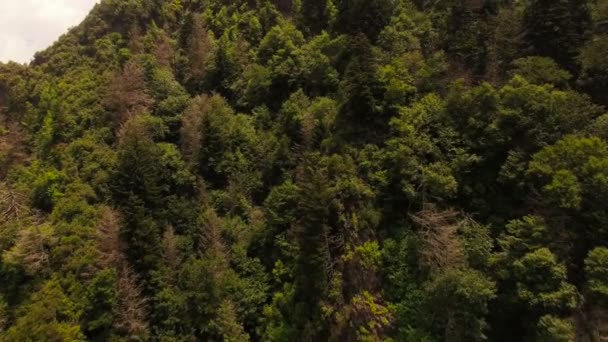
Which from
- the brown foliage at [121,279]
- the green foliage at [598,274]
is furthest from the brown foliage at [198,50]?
the green foliage at [598,274]

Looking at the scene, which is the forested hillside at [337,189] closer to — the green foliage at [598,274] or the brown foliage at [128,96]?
the green foliage at [598,274]

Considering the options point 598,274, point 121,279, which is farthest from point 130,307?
point 598,274

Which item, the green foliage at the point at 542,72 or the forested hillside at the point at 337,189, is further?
the green foliage at the point at 542,72

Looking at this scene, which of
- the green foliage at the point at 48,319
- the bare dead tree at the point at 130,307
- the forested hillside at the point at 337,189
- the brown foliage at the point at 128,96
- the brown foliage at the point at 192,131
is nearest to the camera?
the forested hillside at the point at 337,189

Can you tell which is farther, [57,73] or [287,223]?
[57,73]

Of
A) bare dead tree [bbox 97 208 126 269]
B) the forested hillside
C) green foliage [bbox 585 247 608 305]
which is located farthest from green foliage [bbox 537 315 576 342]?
bare dead tree [bbox 97 208 126 269]

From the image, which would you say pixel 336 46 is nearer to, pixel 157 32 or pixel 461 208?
pixel 461 208

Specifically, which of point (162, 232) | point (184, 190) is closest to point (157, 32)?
point (184, 190)

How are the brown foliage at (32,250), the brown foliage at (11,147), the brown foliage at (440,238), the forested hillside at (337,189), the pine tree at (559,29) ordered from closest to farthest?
1. the forested hillside at (337,189)
2. the brown foliage at (440,238)
3. the pine tree at (559,29)
4. the brown foliage at (32,250)
5. the brown foliage at (11,147)

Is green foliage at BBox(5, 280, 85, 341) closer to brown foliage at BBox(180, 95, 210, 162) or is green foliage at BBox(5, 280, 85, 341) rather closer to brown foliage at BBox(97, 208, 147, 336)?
brown foliage at BBox(97, 208, 147, 336)
